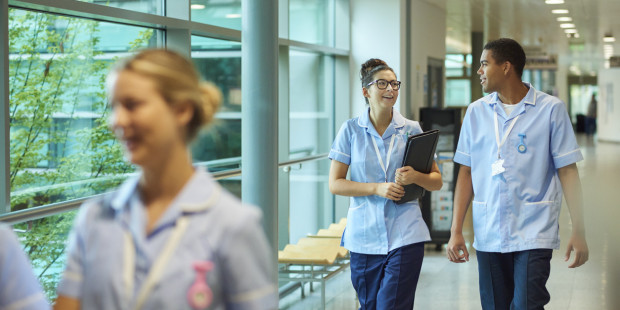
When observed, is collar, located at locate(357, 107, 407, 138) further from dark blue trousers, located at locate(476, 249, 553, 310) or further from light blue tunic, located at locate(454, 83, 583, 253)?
dark blue trousers, located at locate(476, 249, 553, 310)

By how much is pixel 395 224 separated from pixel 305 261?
2198mm

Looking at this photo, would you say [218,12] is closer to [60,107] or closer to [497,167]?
[60,107]

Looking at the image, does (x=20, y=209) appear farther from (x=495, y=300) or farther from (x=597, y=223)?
(x=597, y=223)

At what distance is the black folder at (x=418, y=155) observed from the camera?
3.92m

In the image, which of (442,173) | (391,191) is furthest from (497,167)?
(442,173)

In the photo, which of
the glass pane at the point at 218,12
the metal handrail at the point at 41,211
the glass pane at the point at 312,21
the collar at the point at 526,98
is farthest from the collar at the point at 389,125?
the glass pane at the point at 312,21

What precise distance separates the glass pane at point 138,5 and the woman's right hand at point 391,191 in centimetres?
189

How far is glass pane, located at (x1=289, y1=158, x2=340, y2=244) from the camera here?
8023 millimetres

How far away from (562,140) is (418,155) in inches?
25.5

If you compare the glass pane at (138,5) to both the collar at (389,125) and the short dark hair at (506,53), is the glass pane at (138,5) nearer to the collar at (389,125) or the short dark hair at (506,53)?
the collar at (389,125)

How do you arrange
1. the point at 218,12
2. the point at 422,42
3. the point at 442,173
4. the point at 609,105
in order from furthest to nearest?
the point at 609,105 < the point at 422,42 < the point at 442,173 < the point at 218,12

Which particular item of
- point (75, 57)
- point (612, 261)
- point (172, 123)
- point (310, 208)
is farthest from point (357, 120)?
point (612, 261)

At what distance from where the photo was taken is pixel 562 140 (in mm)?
3760

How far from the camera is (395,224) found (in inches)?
157
